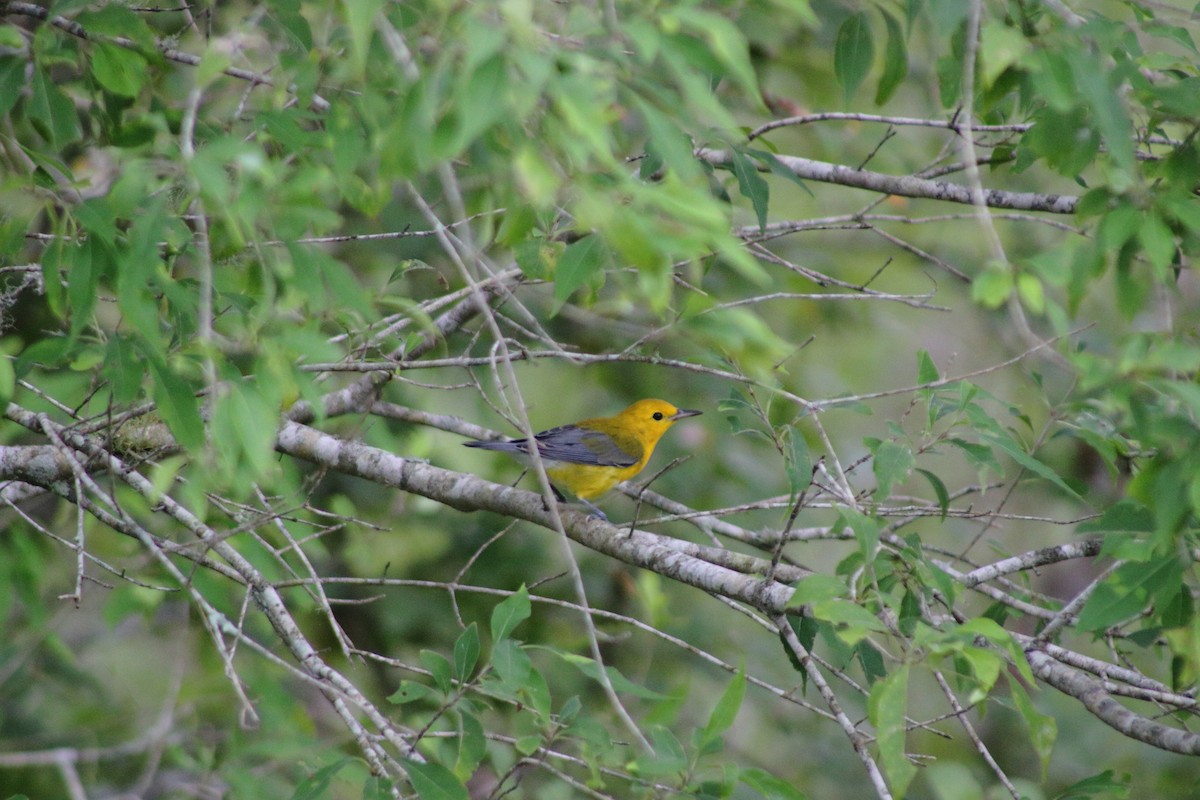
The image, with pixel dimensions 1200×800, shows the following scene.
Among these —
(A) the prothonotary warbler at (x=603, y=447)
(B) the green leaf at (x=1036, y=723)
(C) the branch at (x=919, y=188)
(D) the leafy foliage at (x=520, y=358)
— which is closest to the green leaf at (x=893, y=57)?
(D) the leafy foliage at (x=520, y=358)

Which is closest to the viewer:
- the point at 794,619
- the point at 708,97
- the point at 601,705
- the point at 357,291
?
the point at 708,97

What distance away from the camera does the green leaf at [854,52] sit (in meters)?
3.69

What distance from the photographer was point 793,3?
2.10m

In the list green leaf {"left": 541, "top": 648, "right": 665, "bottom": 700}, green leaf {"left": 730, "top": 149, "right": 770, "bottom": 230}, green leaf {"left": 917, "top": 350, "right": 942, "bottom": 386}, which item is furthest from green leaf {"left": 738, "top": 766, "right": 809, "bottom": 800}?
green leaf {"left": 730, "top": 149, "right": 770, "bottom": 230}

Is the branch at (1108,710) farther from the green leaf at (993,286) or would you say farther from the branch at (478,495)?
the green leaf at (993,286)

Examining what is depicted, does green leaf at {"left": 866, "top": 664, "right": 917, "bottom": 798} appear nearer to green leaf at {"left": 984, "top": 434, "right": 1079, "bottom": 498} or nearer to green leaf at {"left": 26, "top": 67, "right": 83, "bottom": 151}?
green leaf at {"left": 984, "top": 434, "right": 1079, "bottom": 498}

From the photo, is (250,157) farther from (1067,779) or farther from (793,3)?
(1067,779)

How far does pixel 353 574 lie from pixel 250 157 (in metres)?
5.23

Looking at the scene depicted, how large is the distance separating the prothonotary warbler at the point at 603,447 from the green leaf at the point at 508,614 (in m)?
3.36

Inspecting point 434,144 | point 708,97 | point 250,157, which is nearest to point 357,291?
point 250,157

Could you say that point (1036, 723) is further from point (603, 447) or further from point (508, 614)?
point (603, 447)

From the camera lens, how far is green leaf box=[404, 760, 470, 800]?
284cm

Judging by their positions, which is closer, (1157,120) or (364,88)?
(364,88)

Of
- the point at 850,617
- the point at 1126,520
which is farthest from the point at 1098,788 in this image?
the point at 850,617
